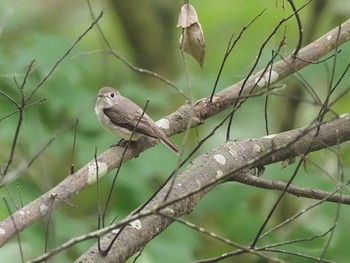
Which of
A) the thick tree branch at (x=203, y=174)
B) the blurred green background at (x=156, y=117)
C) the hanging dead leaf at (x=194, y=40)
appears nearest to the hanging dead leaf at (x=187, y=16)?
the hanging dead leaf at (x=194, y=40)

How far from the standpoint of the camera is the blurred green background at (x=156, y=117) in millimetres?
5297

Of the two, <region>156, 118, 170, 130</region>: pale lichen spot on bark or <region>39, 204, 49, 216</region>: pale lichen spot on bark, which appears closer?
<region>39, 204, 49, 216</region>: pale lichen spot on bark

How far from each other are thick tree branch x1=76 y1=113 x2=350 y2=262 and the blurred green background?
17 cm

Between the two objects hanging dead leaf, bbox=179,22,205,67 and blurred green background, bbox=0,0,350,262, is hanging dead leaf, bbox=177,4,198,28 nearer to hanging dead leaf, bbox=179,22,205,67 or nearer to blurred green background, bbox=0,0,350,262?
hanging dead leaf, bbox=179,22,205,67

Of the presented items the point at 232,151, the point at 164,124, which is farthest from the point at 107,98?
the point at 232,151

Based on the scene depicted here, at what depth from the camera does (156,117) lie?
6.28 m

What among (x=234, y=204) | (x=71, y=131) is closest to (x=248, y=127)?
(x=234, y=204)

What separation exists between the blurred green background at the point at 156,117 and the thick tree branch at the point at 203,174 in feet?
0.56

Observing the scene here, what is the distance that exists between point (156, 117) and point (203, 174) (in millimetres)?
2605

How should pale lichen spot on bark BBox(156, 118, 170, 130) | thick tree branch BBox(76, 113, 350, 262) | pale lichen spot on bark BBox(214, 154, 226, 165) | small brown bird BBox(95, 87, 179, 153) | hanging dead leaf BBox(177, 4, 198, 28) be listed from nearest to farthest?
thick tree branch BBox(76, 113, 350, 262) < hanging dead leaf BBox(177, 4, 198, 28) < pale lichen spot on bark BBox(214, 154, 226, 165) < pale lichen spot on bark BBox(156, 118, 170, 130) < small brown bird BBox(95, 87, 179, 153)

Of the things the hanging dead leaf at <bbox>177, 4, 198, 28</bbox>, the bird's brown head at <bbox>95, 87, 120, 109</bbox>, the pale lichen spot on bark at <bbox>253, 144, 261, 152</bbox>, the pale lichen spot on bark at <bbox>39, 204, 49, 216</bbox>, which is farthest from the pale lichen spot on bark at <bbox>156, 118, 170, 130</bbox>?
the bird's brown head at <bbox>95, 87, 120, 109</bbox>

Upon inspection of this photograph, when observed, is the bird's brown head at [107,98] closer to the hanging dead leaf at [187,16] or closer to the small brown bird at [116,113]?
the small brown bird at [116,113]

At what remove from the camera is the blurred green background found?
5.30 m

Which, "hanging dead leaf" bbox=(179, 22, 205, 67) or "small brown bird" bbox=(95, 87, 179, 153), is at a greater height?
"small brown bird" bbox=(95, 87, 179, 153)
